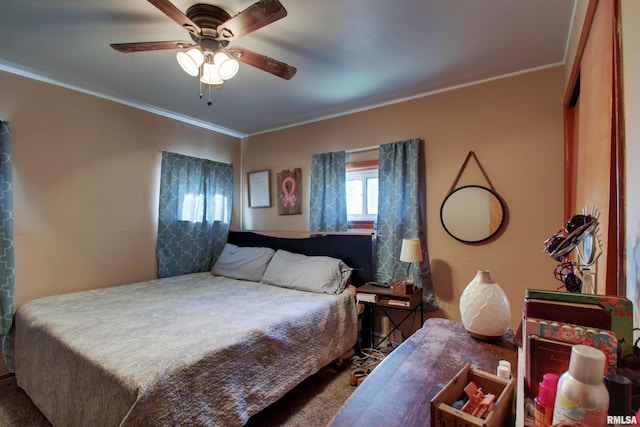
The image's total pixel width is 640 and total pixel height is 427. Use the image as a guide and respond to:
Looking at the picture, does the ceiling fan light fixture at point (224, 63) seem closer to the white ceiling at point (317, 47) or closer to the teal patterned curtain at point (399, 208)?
the white ceiling at point (317, 47)

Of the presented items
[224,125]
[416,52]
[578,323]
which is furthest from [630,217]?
[224,125]

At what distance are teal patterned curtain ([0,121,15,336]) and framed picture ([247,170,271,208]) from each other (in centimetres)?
222

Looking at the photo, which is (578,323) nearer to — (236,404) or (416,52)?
(236,404)

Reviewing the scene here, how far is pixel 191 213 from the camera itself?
11.1 feet

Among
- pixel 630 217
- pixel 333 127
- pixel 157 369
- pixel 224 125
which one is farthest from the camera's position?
pixel 224 125

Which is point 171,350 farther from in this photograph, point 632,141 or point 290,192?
point 290,192

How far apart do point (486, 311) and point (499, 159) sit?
166 centimetres

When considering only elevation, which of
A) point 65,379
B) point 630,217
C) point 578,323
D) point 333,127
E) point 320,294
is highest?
point 333,127

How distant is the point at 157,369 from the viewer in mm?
1292

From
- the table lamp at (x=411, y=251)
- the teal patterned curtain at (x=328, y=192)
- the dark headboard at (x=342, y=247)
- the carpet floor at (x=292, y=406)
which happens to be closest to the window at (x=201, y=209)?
the dark headboard at (x=342, y=247)

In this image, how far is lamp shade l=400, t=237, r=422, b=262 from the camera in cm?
245

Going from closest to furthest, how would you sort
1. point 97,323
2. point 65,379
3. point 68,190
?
point 65,379, point 97,323, point 68,190

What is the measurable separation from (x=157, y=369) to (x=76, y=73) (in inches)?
95.3

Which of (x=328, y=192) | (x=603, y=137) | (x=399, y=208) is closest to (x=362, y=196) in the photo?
(x=328, y=192)
